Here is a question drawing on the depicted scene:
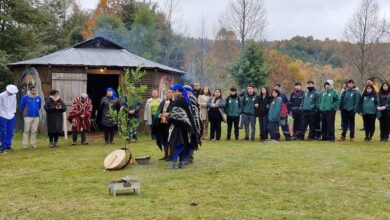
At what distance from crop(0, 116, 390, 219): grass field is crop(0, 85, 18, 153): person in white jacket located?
0.52 metres

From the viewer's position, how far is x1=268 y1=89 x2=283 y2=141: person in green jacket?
490 inches

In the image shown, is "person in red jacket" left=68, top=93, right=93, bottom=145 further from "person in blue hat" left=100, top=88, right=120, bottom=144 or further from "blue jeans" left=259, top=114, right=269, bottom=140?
"blue jeans" left=259, top=114, right=269, bottom=140

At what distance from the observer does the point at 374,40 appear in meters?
29.5

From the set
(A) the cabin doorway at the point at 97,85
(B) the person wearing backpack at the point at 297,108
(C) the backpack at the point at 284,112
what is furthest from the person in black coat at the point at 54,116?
(A) the cabin doorway at the point at 97,85

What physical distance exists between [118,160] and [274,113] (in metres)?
5.36

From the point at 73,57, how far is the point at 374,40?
841 inches

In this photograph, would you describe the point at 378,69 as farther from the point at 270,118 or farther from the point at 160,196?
the point at 160,196

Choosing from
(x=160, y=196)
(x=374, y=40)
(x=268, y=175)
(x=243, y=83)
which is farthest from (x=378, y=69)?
(x=160, y=196)

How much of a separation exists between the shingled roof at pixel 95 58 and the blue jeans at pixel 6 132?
361cm

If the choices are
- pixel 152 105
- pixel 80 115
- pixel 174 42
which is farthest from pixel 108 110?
pixel 174 42

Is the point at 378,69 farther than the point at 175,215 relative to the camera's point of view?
Yes

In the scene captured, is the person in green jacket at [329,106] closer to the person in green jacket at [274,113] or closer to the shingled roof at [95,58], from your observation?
the person in green jacket at [274,113]

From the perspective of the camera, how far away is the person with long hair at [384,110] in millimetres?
11836

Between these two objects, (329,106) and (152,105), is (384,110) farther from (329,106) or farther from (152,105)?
(152,105)
